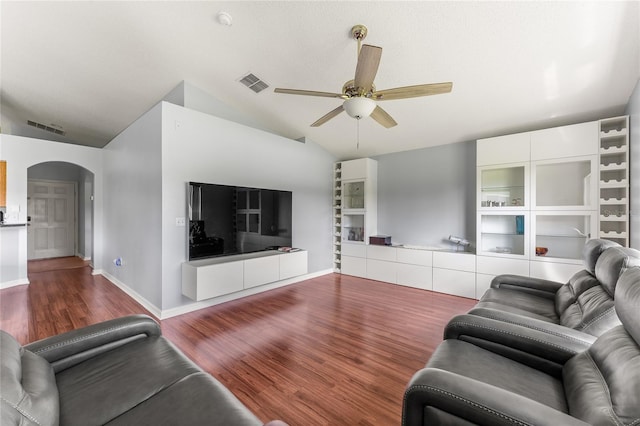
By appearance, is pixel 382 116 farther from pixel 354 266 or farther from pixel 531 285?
pixel 354 266

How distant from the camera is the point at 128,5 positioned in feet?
8.02

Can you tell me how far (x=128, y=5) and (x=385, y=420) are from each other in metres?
3.90

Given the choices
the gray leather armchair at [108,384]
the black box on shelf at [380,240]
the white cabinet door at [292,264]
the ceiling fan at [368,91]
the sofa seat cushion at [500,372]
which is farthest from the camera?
the black box on shelf at [380,240]

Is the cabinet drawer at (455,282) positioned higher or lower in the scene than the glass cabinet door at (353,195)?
lower

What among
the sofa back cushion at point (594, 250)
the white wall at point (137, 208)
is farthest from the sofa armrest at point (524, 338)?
the white wall at point (137, 208)

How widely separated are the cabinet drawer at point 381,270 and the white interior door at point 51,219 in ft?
25.3

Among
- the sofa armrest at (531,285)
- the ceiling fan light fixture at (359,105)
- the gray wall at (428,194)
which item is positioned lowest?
the sofa armrest at (531,285)

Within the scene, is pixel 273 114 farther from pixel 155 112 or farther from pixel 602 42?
pixel 602 42

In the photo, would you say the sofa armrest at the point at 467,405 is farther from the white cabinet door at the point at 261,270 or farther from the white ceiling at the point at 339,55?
the white cabinet door at the point at 261,270

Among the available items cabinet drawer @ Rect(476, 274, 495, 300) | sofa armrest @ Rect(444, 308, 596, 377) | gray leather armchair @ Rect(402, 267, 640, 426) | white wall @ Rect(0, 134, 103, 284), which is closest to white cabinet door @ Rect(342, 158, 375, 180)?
cabinet drawer @ Rect(476, 274, 495, 300)

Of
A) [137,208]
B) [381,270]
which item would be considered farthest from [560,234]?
[137,208]

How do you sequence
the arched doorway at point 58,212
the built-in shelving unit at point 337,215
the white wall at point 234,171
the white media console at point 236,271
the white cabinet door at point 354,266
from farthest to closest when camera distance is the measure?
the arched doorway at point 58,212
the built-in shelving unit at point 337,215
the white cabinet door at point 354,266
the white wall at point 234,171
the white media console at point 236,271

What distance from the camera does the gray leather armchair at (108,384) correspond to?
903 millimetres

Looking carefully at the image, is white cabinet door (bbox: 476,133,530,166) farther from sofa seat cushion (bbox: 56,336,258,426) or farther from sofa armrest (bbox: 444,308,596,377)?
sofa seat cushion (bbox: 56,336,258,426)
